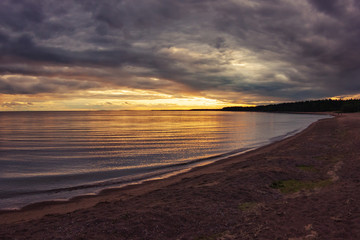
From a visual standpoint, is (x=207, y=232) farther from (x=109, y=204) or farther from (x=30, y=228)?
(x=30, y=228)

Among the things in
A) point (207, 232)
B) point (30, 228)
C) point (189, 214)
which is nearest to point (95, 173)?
point (30, 228)

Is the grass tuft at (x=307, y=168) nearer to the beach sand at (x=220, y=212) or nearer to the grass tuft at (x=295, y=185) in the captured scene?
the beach sand at (x=220, y=212)

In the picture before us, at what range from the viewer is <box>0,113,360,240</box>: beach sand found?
→ 7082mm

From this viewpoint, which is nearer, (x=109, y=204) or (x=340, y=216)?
(x=340, y=216)

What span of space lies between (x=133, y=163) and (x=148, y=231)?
14253 mm

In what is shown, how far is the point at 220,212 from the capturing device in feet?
28.4

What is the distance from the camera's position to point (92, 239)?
22.2ft

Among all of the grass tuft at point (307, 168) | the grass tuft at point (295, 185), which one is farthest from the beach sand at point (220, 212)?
the grass tuft at point (307, 168)

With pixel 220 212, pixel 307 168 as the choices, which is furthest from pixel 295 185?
pixel 220 212

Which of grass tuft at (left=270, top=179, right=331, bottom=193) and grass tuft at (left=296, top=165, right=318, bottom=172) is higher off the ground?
grass tuft at (left=296, top=165, right=318, bottom=172)

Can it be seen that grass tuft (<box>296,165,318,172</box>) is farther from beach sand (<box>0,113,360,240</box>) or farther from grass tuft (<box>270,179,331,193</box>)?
grass tuft (<box>270,179,331,193</box>)

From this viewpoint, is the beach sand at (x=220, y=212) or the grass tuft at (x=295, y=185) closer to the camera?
the beach sand at (x=220, y=212)

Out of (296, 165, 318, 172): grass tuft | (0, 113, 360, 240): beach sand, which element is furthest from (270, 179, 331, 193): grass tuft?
(296, 165, 318, 172): grass tuft

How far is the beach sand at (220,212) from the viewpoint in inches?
279
